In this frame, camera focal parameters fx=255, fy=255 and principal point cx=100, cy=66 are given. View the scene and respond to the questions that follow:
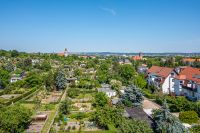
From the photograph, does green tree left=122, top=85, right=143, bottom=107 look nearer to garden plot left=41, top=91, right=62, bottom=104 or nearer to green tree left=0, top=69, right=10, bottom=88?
garden plot left=41, top=91, right=62, bottom=104

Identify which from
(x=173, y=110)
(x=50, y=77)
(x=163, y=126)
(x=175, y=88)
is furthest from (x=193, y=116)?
(x=50, y=77)

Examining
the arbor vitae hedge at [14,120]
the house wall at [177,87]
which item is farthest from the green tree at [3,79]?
the house wall at [177,87]

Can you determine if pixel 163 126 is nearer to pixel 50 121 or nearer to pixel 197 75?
pixel 50 121

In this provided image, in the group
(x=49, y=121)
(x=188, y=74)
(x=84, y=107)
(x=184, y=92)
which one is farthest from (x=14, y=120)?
(x=188, y=74)

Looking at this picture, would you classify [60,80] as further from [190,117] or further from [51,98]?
[190,117]

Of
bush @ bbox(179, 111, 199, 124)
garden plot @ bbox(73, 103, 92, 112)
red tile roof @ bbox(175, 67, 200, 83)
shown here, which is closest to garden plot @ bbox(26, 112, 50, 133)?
garden plot @ bbox(73, 103, 92, 112)

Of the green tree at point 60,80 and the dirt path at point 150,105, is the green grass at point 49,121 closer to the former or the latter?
the dirt path at point 150,105
